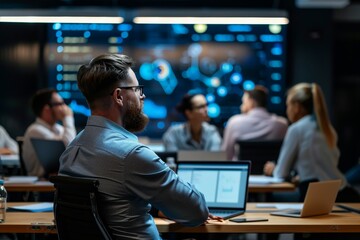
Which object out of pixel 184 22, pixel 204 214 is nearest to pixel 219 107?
pixel 184 22

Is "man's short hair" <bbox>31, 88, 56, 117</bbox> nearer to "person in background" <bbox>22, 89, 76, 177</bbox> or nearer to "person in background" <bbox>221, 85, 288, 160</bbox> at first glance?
"person in background" <bbox>22, 89, 76, 177</bbox>

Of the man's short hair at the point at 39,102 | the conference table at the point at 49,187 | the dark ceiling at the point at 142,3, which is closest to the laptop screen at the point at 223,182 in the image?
the conference table at the point at 49,187

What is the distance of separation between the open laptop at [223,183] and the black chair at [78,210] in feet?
3.93

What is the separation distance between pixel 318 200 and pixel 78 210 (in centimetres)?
146

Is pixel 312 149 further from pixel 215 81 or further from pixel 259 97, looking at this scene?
pixel 215 81

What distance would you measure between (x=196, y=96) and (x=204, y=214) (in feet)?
13.4

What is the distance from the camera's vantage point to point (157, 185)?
286 centimetres

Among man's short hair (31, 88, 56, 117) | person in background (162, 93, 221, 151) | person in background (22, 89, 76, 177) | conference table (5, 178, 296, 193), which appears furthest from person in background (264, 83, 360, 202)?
man's short hair (31, 88, 56, 117)

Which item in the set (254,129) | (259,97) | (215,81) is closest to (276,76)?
(215,81)

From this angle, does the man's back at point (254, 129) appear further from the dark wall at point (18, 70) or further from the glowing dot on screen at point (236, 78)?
the dark wall at point (18, 70)

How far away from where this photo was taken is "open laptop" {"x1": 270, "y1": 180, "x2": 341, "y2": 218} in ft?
12.2

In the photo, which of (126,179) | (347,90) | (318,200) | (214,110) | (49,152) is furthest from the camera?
(347,90)

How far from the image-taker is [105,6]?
9.79 meters

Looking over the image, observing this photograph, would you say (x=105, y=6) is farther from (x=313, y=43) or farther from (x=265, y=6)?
(x=313, y=43)
